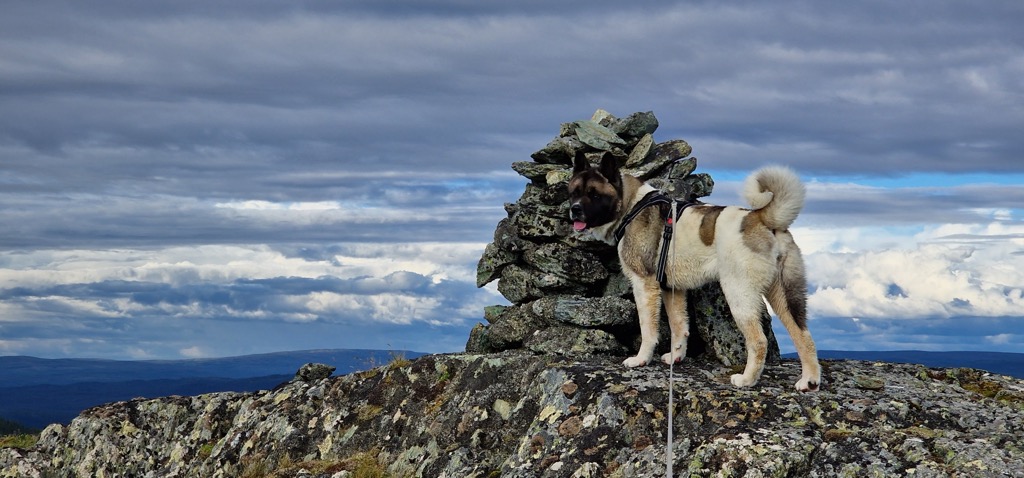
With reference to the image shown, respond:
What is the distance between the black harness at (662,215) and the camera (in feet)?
48.2

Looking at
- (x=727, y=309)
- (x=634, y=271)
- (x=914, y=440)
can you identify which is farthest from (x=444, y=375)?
(x=914, y=440)

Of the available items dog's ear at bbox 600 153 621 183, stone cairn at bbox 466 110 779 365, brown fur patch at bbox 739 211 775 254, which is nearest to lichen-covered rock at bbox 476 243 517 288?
stone cairn at bbox 466 110 779 365

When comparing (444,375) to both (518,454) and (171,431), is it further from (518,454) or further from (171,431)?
(171,431)

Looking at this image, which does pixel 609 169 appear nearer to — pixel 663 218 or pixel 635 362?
pixel 663 218

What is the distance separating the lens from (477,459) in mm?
14047

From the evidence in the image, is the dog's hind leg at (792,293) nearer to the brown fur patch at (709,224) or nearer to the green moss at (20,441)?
the brown fur patch at (709,224)

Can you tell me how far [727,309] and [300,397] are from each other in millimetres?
8601

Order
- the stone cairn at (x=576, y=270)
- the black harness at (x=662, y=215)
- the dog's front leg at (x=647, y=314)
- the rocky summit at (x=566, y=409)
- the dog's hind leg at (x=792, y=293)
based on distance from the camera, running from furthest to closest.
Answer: the stone cairn at (x=576, y=270)
the black harness at (x=662, y=215)
the dog's front leg at (x=647, y=314)
the dog's hind leg at (x=792, y=293)
the rocky summit at (x=566, y=409)

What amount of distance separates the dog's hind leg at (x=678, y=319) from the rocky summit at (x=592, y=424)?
454mm

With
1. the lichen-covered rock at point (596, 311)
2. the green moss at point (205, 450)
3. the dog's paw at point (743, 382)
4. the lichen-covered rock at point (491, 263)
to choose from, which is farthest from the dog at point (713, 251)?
the green moss at point (205, 450)

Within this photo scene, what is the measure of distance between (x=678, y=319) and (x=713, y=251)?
159 centimetres

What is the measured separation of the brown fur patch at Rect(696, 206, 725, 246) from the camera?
14.1 m

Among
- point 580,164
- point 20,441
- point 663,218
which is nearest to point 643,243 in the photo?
point 663,218

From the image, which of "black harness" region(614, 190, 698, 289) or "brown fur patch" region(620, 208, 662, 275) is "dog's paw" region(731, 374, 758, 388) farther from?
"brown fur patch" region(620, 208, 662, 275)
